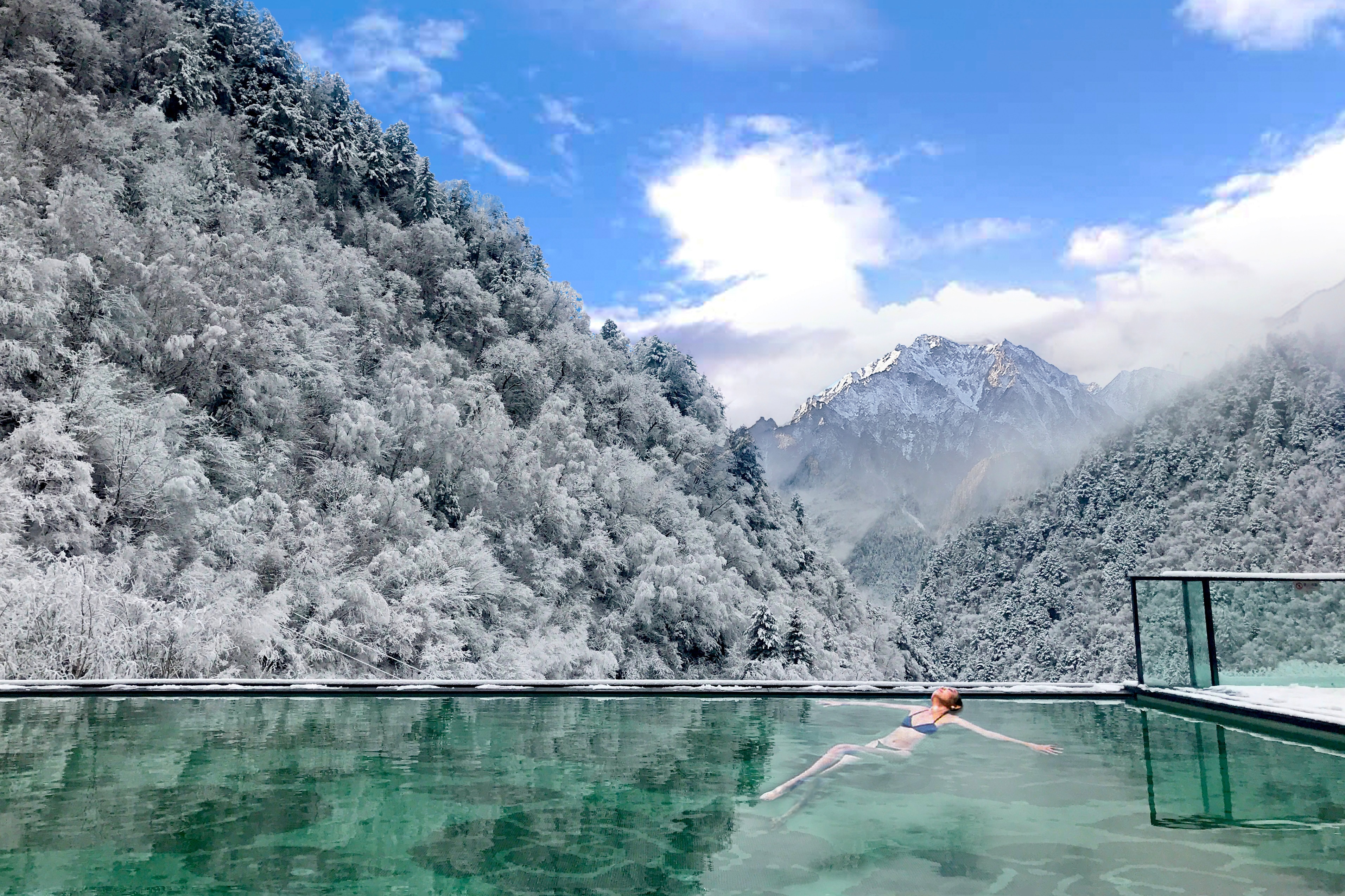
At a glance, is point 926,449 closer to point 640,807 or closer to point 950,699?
point 950,699

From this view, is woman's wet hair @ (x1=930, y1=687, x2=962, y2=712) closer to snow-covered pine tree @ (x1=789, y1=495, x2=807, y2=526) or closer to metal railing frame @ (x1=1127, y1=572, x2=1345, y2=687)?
metal railing frame @ (x1=1127, y1=572, x2=1345, y2=687)

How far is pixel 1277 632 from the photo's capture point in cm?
604

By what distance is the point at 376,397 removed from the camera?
21.7m

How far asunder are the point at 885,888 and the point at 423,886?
1.42 metres

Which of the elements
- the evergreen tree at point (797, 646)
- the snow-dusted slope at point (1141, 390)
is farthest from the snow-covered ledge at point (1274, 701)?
the snow-dusted slope at point (1141, 390)

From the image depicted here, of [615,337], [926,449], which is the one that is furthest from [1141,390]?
[615,337]

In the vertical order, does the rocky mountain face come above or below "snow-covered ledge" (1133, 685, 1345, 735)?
above

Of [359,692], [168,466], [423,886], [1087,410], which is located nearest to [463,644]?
[168,466]

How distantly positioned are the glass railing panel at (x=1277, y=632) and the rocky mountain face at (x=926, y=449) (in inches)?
4599

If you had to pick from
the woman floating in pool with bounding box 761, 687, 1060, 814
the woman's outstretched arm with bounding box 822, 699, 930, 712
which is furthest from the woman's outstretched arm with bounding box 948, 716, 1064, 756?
the woman's outstretched arm with bounding box 822, 699, 930, 712

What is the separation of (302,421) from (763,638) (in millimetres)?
13755

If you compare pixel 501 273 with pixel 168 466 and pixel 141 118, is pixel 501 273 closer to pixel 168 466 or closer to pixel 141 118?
pixel 141 118

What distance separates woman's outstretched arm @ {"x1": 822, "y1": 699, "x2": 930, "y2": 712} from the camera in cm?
587

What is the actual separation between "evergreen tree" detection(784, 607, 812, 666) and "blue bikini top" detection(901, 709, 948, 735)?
20356mm
